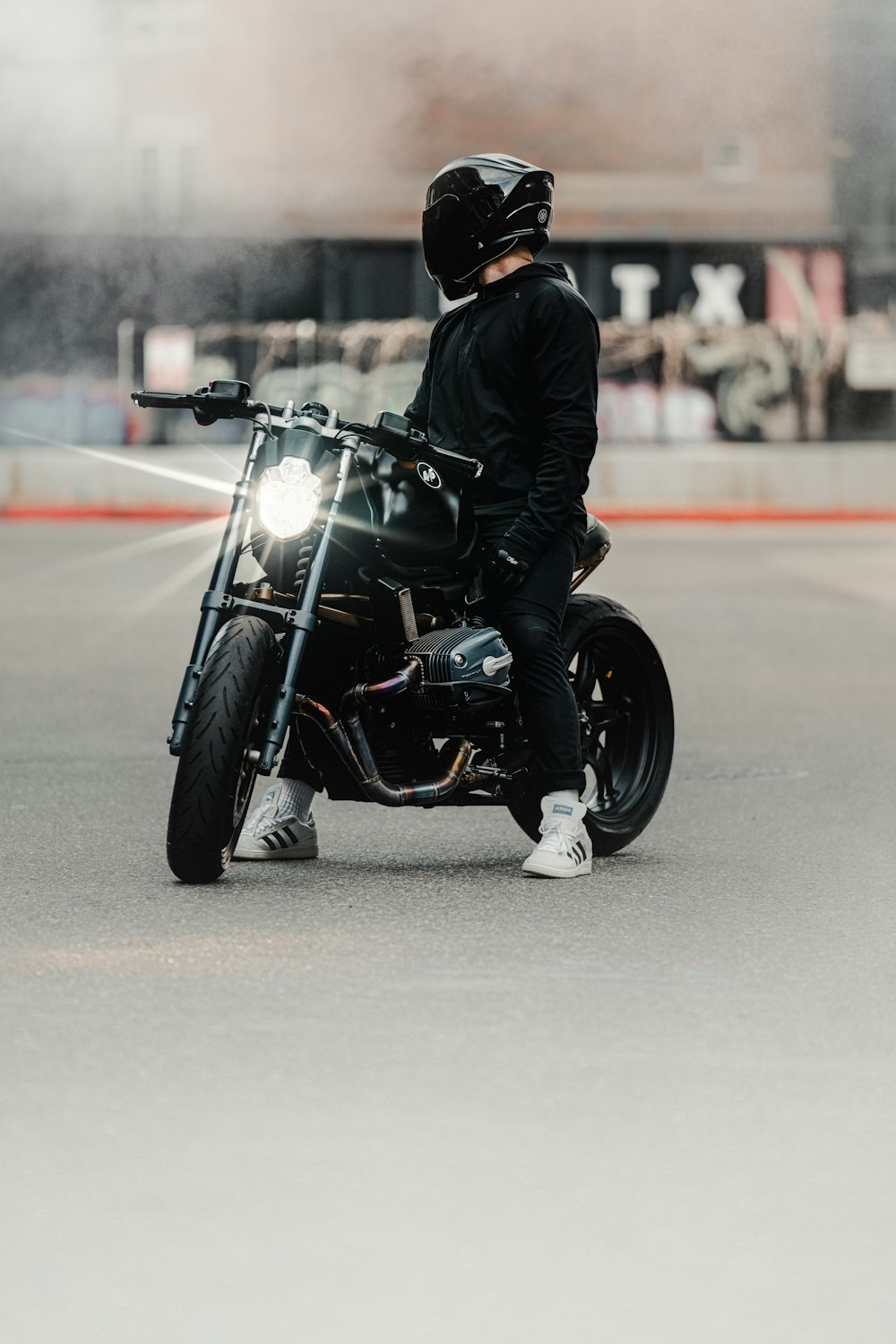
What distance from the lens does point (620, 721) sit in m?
6.82

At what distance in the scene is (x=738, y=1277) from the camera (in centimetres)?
337

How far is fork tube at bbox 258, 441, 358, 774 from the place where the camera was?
19.2 ft

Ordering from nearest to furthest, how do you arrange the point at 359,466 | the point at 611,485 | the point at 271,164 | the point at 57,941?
the point at 57,941 < the point at 359,466 < the point at 611,485 < the point at 271,164

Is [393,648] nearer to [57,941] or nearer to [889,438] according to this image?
[57,941]

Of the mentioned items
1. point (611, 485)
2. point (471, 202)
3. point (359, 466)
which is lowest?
point (611, 485)

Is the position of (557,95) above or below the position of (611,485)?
above

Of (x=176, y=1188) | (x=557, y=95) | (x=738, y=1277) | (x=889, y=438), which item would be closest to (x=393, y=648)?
(x=176, y=1188)

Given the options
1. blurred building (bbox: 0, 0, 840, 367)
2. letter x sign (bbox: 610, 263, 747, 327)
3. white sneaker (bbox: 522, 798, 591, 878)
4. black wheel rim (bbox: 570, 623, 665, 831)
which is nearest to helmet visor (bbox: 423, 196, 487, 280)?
black wheel rim (bbox: 570, 623, 665, 831)

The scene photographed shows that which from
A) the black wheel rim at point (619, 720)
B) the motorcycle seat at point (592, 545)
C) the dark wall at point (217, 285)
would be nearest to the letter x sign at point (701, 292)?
the dark wall at point (217, 285)

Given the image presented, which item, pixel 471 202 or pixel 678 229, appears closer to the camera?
pixel 471 202

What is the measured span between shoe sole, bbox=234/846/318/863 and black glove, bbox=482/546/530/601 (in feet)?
Answer: 2.72

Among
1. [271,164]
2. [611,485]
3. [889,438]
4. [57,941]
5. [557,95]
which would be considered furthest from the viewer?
[557,95]

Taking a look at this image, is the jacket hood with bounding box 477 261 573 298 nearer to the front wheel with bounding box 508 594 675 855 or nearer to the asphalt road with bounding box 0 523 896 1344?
the front wheel with bounding box 508 594 675 855

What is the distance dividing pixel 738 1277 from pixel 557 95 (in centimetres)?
3002
